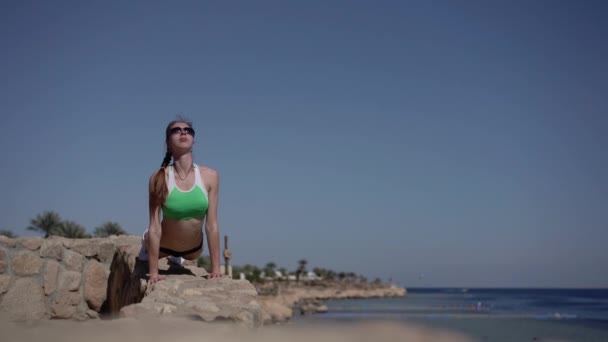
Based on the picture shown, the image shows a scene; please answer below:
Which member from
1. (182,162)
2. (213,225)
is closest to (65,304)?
(213,225)

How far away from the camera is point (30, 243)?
5.61 meters

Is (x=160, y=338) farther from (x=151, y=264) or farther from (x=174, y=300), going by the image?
(x=151, y=264)

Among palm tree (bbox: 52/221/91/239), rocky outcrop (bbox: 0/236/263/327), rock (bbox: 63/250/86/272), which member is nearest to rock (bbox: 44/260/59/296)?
rocky outcrop (bbox: 0/236/263/327)

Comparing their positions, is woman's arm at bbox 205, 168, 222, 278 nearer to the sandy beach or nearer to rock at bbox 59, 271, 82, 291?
rock at bbox 59, 271, 82, 291

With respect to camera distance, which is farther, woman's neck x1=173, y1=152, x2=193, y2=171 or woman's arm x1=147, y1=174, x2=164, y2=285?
woman's neck x1=173, y1=152, x2=193, y2=171

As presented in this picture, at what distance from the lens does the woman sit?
4.52 meters

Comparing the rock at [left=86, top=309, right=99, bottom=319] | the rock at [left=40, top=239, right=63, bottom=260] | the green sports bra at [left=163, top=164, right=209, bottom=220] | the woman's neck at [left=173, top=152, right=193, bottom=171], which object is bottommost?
the rock at [left=86, top=309, right=99, bottom=319]

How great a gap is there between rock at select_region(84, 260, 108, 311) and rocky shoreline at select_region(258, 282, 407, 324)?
153ft

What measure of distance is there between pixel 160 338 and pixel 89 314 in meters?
4.88

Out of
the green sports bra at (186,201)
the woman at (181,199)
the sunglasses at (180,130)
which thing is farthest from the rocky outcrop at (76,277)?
the sunglasses at (180,130)

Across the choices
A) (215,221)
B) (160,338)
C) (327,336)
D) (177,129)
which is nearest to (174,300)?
(215,221)

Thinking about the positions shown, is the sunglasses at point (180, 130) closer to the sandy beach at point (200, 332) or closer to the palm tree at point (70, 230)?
the sandy beach at point (200, 332)

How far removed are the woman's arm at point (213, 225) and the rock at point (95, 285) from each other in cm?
183

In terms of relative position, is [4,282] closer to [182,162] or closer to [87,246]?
[87,246]
